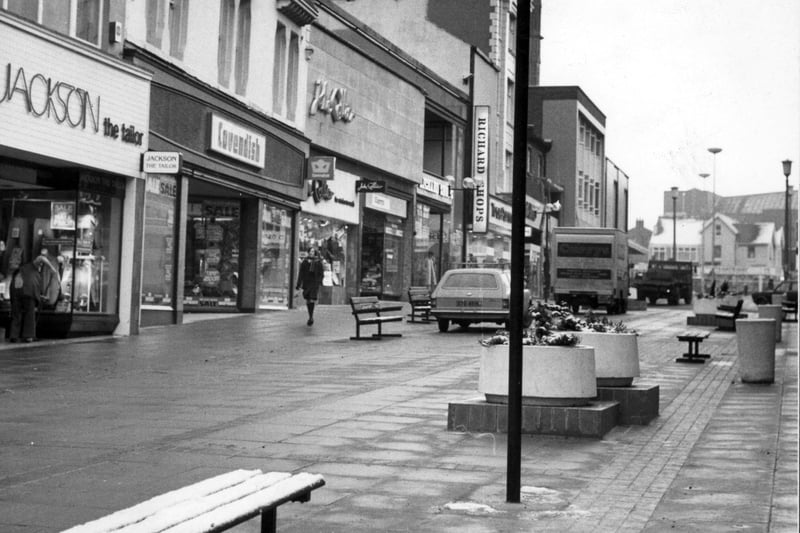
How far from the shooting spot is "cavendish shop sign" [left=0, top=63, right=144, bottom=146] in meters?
19.2

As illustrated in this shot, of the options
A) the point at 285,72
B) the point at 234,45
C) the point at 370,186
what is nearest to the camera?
the point at 234,45

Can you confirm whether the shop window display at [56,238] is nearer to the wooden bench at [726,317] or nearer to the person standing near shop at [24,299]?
the person standing near shop at [24,299]

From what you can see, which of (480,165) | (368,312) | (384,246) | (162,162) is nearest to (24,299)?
(162,162)

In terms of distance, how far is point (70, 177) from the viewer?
21.9 metres

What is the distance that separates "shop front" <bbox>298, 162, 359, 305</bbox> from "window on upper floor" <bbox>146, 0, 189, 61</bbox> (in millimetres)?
9193

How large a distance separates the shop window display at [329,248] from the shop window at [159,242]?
9.14m

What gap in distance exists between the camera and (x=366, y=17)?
2281 inches

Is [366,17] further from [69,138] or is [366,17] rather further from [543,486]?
[543,486]

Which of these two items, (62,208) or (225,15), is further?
(225,15)

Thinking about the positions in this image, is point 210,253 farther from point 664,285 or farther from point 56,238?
point 664,285

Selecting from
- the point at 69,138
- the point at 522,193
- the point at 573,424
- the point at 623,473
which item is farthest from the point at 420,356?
the point at 522,193

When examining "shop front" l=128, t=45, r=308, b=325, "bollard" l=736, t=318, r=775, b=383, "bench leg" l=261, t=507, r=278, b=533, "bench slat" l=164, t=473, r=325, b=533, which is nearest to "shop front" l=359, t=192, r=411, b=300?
"shop front" l=128, t=45, r=308, b=325

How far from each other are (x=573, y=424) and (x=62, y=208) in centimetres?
1429

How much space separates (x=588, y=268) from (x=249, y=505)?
41.6m
